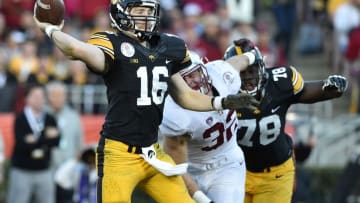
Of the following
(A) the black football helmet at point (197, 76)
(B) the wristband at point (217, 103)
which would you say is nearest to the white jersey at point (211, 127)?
(A) the black football helmet at point (197, 76)

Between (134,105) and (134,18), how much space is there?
1.71 ft

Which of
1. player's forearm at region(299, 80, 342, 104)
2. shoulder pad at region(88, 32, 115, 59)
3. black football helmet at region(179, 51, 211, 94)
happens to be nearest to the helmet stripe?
black football helmet at region(179, 51, 211, 94)

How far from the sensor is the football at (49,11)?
6.65 meters

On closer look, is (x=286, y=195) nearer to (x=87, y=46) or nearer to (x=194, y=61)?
(x=194, y=61)

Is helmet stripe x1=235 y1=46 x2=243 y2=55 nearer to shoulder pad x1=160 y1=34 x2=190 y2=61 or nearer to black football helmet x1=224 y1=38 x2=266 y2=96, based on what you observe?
black football helmet x1=224 y1=38 x2=266 y2=96

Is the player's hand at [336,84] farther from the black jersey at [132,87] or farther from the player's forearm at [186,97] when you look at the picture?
the black jersey at [132,87]

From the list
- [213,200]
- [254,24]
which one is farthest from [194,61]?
[254,24]

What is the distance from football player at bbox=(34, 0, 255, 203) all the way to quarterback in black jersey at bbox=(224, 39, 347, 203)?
3.12 feet

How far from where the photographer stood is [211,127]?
24.6 feet

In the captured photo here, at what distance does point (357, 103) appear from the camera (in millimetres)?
13359

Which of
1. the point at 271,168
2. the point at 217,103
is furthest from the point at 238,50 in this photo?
the point at 217,103

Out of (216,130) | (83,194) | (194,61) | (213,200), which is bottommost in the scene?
(83,194)

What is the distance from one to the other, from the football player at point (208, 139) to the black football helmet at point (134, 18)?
40cm

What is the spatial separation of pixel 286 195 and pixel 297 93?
0.70 meters
